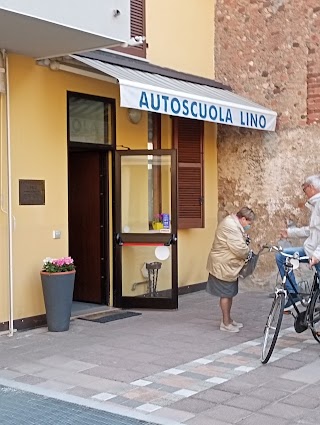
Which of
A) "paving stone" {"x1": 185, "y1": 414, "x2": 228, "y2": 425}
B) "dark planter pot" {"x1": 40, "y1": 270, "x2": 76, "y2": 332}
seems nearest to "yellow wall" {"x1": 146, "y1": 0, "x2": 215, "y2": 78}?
"dark planter pot" {"x1": 40, "y1": 270, "x2": 76, "y2": 332}

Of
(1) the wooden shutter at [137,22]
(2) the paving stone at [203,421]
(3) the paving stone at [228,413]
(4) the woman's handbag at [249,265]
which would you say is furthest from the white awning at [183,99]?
(2) the paving stone at [203,421]

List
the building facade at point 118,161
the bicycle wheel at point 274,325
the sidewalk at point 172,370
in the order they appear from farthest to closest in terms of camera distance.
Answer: the building facade at point 118,161 < the bicycle wheel at point 274,325 < the sidewalk at point 172,370

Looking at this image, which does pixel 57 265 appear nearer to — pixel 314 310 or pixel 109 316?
pixel 109 316

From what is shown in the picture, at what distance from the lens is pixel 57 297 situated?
7.74 m

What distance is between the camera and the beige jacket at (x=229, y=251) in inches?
296

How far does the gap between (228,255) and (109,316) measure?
214cm

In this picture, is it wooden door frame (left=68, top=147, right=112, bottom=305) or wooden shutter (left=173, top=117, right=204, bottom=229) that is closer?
wooden door frame (left=68, top=147, right=112, bottom=305)

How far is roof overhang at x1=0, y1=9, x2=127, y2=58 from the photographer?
6430 mm

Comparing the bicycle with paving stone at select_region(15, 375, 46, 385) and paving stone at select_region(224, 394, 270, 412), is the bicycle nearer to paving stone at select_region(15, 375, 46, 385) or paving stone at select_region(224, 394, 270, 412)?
paving stone at select_region(224, 394, 270, 412)

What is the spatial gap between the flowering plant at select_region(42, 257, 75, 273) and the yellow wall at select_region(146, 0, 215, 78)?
3.77 meters

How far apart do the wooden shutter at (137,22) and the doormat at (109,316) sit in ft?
12.5

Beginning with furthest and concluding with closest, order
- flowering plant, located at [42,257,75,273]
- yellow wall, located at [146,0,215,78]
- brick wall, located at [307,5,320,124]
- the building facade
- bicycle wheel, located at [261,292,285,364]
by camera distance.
Result: brick wall, located at [307,5,320,124], yellow wall, located at [146,0,215,78], the building facade, flowering plant, located at [42,257,75,273], bicycle wheel, located at [261,292,285,364]

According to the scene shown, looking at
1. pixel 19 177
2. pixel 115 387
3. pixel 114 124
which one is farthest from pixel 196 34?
pixel 115 387

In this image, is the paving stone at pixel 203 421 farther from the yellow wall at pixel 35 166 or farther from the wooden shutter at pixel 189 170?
the wooden shutter at pixel 189 170
